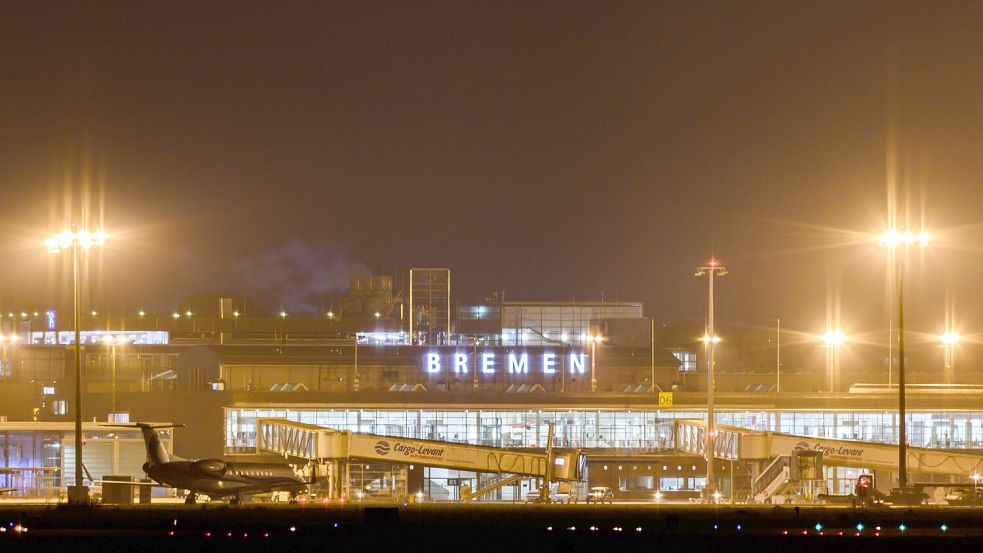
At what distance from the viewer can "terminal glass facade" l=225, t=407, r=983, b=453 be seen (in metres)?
98.4

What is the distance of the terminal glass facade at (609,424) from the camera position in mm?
98375

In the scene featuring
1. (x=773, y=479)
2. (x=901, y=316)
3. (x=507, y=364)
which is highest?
(x=901, y=316)

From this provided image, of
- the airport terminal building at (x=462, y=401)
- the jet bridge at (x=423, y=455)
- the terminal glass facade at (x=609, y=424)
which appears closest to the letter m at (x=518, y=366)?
the airport terminal building at (x=462, y=401)

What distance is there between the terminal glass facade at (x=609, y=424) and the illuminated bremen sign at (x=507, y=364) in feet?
118

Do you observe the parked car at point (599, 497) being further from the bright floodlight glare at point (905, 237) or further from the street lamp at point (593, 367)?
the street lamp at point (593, 367)

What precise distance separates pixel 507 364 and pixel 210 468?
7664 cm

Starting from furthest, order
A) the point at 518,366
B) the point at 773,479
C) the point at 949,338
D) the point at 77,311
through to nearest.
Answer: the point at 518,366
the point at 949,338
the point at 773,479
the point at 77,311

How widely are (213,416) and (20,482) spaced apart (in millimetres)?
19258

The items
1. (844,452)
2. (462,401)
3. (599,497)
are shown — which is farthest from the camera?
(462,401)

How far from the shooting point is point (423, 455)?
7325 cm

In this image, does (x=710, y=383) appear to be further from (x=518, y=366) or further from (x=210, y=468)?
(x=518, y=366)

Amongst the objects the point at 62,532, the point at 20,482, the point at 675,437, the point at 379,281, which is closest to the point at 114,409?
the point at 20,482

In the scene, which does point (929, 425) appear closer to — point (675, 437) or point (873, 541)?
point (675, 437)

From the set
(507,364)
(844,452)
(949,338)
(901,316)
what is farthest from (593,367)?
(901,316)
